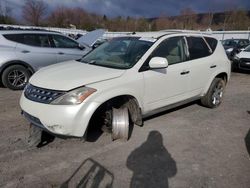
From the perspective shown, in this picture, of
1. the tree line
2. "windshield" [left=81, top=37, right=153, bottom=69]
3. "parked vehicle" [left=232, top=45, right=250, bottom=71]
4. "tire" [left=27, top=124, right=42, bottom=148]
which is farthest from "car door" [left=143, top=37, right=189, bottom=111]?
the tree line

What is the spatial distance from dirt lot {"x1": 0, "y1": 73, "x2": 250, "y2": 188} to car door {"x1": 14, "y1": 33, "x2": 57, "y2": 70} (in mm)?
2699

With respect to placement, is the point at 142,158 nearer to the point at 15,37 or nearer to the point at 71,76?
the point at 71,76

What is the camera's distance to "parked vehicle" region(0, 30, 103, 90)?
6.96 metres

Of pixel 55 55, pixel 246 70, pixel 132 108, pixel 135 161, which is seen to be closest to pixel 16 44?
pixel 55 55

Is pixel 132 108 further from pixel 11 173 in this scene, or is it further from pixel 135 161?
pixel 11 173

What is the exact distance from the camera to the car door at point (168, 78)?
410 cm

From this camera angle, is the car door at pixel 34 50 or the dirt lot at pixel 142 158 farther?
the car door at pixel 34 50

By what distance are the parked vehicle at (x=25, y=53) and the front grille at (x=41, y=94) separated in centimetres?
379

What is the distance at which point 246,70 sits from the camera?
39.0 feet

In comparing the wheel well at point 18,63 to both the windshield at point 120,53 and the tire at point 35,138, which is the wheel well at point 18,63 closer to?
the windshield at point 120,53

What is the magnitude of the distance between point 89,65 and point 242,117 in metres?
3.48

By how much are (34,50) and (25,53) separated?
0.94 ft

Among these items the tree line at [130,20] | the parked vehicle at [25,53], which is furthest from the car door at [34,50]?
the tree line at [130,20]

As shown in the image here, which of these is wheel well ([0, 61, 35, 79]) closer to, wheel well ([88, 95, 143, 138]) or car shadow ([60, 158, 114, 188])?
wheel well ([88, 95, 143, 138])
